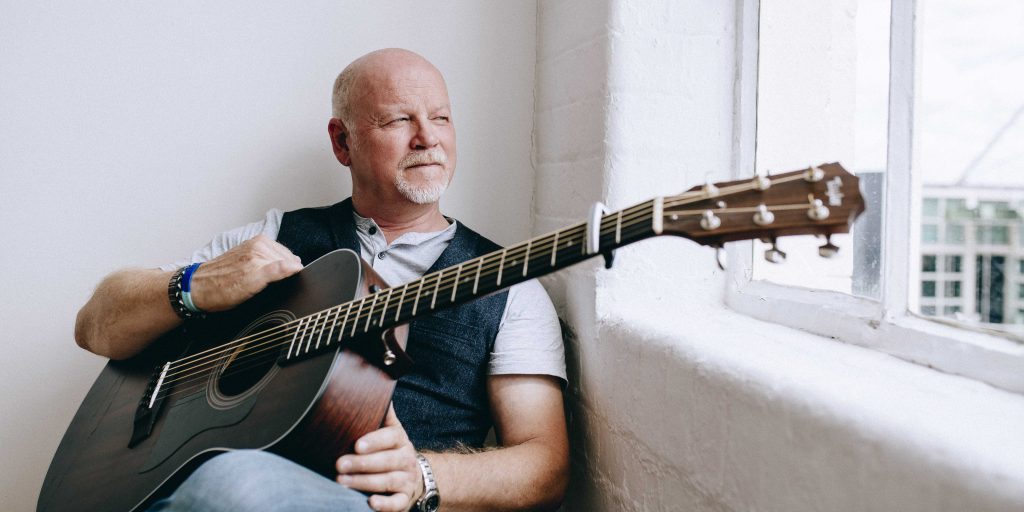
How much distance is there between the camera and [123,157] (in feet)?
5.20

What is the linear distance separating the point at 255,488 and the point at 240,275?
1.52 ft

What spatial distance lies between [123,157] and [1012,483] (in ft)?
5.97

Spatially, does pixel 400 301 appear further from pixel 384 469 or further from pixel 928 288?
pixel 928 288

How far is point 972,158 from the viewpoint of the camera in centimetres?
74

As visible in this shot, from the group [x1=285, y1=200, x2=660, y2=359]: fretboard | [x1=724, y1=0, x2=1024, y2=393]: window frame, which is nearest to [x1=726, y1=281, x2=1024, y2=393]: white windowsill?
[x1=724, y1=0, x2=1024, y2=393]: window frame

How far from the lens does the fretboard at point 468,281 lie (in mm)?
721

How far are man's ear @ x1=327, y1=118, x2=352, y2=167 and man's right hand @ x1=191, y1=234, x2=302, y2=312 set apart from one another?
44 cm

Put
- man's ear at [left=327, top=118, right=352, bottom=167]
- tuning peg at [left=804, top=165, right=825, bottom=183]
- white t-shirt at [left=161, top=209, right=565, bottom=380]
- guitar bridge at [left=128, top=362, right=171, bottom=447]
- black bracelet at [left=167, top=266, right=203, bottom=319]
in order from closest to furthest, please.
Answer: tuning peg at [left=804, top=165, right=825, bottom=183] → guitar bridge at [left=128, top=362, right=171, bottom=447] → black bracelet at [left=167, top=266, right=203, bottom=319] → white t-shirt at [left=161, top=209, right=565, bottom=380] → man's ear at [left=327, top=118, right=352, bottom=167]

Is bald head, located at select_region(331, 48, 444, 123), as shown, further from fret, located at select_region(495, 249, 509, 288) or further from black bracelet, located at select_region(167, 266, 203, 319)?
fret, located at select_region(495, 249, 509, 288)

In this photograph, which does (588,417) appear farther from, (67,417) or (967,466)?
(67,417)

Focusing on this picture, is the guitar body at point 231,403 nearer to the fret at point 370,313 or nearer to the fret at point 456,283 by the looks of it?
the fret at point 370,313

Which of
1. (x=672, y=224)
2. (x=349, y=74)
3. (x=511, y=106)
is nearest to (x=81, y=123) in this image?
(x=349, y=74)

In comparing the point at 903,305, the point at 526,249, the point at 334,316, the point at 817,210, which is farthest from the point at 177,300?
the point at 903,305

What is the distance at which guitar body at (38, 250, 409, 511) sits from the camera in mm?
887
